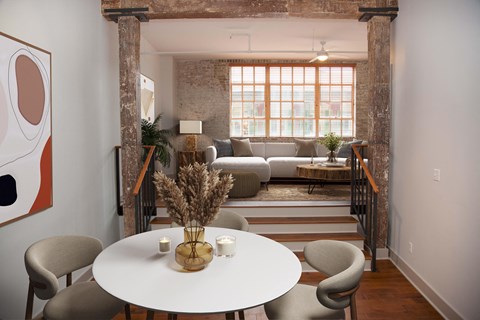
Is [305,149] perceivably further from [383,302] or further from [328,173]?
[383,302]

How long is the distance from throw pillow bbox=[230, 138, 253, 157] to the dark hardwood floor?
4.57 meters

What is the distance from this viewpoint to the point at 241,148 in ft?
27.2

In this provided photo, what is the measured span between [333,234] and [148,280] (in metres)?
3.32

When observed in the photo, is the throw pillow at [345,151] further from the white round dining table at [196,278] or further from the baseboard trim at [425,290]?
the white round dining table at [196,278]

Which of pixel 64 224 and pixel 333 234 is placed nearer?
pixel 64 224

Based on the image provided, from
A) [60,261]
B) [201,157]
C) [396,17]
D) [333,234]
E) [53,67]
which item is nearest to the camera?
[60,261]

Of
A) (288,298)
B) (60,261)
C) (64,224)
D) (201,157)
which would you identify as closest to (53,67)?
(64,224)

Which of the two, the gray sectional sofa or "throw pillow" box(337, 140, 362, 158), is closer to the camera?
the gray sectional sofa

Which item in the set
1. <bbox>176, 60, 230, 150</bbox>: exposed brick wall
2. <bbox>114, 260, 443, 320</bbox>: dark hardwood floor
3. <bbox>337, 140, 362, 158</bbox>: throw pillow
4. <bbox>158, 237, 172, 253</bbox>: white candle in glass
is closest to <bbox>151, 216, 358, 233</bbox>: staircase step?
<bbox>114, 260, 443, 320</bbox>: dark hardwood floor

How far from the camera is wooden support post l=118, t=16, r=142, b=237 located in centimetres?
431

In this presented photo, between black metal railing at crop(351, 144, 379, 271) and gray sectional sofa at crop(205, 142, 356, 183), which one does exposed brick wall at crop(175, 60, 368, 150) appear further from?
black metal railing at crop(351, 144, 379, 271)

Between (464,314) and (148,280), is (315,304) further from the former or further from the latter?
(464,314)

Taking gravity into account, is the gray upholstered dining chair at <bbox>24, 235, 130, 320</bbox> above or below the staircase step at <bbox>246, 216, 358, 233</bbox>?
above

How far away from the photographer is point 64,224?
3338 millimetres
